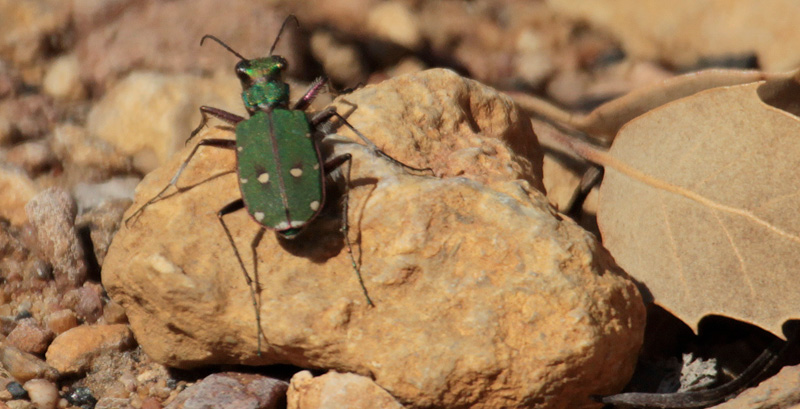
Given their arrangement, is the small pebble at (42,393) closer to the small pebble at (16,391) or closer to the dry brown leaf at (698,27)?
the small pebble at (16,391)

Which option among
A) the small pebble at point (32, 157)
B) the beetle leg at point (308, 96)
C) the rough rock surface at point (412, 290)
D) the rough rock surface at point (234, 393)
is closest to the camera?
the rough rock surface at point (412, 290)

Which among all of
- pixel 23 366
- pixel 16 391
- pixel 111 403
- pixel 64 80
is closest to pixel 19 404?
pixel 16 391

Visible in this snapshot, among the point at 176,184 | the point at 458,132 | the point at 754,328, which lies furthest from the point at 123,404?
the point at 754,328

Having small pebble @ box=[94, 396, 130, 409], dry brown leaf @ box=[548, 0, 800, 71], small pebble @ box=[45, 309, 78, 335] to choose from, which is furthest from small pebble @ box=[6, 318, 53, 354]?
dry brown leaf @ box=[548, 0, 800, 71]

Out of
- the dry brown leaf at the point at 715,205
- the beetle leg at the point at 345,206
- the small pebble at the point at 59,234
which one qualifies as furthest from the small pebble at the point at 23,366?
the dry brown leaf at the point at 715,205

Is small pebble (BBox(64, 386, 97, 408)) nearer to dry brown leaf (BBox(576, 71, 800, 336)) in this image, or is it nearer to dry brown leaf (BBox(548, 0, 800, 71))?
dry brown leaf (BBox(576, 71, 800, 336))

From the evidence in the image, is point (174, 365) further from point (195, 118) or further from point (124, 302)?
point (195, 118)

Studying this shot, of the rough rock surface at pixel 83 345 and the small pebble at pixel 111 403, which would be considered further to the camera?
the rough rock surface at pixel 83 345
